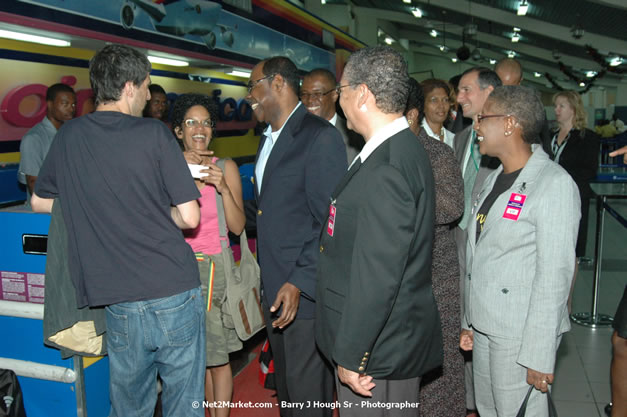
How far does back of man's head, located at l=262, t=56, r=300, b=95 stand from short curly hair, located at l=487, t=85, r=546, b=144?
92 centimetres

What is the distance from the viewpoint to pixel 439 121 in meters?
3.24

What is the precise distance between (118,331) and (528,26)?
1721 centimetres

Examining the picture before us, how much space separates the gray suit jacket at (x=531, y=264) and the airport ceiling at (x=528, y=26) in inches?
472

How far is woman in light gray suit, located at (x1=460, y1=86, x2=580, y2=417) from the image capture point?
180 cm

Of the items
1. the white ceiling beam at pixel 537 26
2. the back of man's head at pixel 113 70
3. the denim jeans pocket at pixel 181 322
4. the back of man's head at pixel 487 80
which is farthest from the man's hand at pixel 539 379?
the white ceiling beam at pixel 537 26

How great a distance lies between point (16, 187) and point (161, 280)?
3749mm

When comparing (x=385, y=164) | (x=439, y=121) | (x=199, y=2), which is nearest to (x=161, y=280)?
(x=385, y=164)

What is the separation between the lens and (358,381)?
1.54m

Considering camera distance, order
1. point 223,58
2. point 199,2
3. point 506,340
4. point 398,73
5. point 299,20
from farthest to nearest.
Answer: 1. point 299,20
2. point 223,58
3. point 199,2
4. point 506,340
5. point 398,73

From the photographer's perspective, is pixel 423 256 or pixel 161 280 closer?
pixel 423 256

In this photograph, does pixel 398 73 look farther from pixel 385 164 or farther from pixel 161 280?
pixel 161 280

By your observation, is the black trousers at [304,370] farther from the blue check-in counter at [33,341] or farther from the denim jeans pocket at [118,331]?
the blue check-in counter at [33,341]

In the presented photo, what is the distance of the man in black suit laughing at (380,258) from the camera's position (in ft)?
4.75

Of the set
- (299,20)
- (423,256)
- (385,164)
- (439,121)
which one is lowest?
(423,256)
